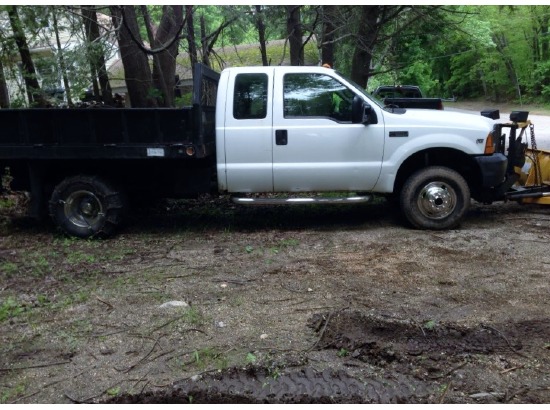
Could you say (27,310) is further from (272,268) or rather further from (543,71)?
A: (543,71)

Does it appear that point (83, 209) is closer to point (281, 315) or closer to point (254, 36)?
point (281, 315)

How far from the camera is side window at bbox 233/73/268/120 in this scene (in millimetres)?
6602

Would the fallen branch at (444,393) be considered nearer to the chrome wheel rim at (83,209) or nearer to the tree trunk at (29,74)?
the chrome wheel rim at (83,209)

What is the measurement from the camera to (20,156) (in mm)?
6473

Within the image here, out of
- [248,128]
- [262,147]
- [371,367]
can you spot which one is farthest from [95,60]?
[371,367]

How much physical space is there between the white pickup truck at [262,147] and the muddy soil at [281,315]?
19.2 inches

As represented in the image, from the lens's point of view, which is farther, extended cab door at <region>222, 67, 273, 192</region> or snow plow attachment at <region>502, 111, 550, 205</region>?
snow plow attachment at <region>502, 111, 550, 205</region>

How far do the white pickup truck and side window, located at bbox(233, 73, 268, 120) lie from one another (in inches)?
0.5

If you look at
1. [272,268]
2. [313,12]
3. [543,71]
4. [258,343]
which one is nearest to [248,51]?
[313,12]

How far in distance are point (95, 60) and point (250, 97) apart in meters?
4.04

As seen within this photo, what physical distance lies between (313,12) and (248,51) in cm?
797

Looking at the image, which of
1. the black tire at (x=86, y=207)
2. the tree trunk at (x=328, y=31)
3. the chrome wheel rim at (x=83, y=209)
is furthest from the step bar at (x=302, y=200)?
the tree trunk at (x=328, y=31)

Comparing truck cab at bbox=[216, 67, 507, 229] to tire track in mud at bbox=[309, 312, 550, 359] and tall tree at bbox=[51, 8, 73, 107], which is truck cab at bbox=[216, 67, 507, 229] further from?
tall tree at bbox=[51, 8, 73, 107]

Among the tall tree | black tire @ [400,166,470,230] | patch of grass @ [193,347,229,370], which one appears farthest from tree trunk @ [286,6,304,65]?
patch of grass @ [193,347,229,370]
